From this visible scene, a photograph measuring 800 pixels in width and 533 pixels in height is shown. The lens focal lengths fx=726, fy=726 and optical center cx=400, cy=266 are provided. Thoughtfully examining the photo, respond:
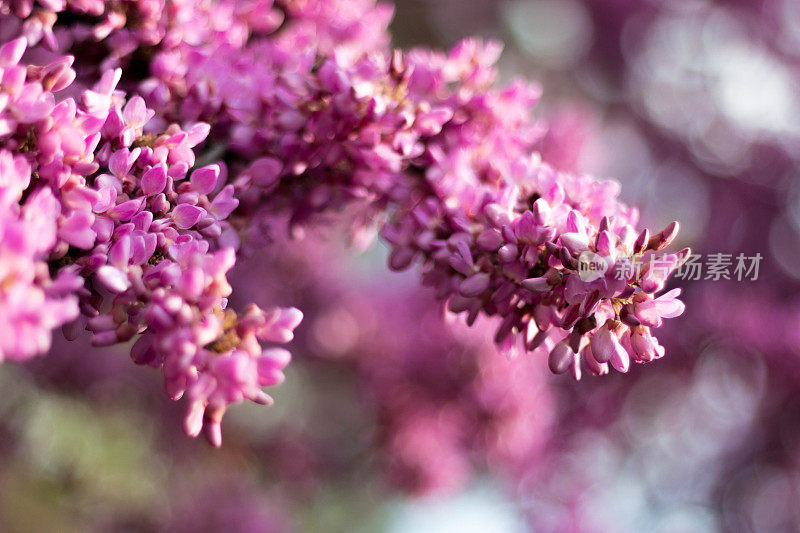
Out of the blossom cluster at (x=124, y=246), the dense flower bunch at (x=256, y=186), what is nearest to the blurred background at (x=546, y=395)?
the dense flower bunch at (x=256, y=186)

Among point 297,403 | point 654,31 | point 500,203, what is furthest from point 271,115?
point 654,31

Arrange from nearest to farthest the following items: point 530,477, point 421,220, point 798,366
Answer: point 421,220, point 798,366, point 530,477

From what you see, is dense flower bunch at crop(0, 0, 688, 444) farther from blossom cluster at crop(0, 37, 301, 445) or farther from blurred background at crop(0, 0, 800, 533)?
blurred background at crop(0, 0, 800, 533)

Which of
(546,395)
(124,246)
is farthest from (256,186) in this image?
(546,395)

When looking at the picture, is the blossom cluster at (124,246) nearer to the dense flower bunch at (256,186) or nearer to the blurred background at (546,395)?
the dense flower bunch at (256,186)

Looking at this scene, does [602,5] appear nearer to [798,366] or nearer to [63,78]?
[798,366]

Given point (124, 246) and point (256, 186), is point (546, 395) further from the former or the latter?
point (124, 246)

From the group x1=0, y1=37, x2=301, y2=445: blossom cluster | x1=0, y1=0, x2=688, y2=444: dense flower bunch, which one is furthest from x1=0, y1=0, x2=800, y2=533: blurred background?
x1=0, y1=37, x2=301, y2=445: blossom cluster
